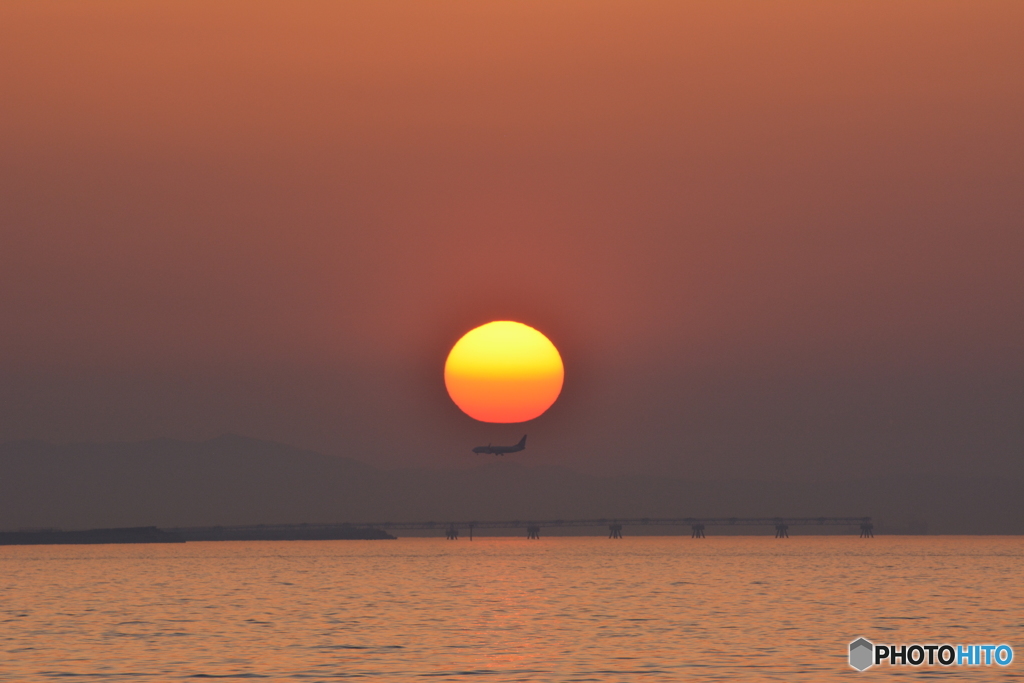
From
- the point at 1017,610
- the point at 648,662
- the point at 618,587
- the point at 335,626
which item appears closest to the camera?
the point at 648,662

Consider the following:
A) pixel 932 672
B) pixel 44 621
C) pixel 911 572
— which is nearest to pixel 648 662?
pixel 932 672

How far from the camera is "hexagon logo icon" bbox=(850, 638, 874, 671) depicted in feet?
187

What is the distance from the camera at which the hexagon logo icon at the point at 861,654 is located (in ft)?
187

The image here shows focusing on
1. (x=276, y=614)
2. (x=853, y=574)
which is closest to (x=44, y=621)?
(x=276, y=614)

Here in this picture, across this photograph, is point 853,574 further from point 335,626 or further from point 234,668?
point 234,668

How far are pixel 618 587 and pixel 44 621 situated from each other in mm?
59299

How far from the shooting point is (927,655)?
62406 mm

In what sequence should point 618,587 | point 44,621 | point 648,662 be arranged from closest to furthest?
point 648,662 → point 44,621 → point 618,587

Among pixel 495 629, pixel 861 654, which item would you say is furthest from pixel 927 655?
pixel 495 629

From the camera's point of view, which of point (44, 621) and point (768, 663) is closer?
point (768, 663)

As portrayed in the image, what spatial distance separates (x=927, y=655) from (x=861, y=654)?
421cm

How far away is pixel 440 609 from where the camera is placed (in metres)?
97.9

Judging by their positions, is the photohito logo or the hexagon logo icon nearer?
the hexagon logo icon

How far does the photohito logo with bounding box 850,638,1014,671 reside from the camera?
191ft
